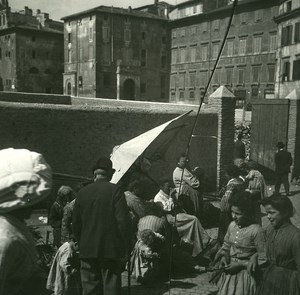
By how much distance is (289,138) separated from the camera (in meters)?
13.9

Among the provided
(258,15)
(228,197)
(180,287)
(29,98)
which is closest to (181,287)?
(180,287)

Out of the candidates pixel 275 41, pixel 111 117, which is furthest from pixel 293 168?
pixel 275 41

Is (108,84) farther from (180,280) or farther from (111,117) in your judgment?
(180,280)

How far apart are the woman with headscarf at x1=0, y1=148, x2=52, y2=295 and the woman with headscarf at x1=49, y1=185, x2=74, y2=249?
4.74m

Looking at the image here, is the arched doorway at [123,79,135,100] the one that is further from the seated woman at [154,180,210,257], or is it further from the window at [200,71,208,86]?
the seated woman at [154,180,210,257]

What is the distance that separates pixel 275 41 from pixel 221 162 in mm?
32162

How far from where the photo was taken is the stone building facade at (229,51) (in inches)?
1635

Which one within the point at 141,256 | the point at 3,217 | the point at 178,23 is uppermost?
the point at 178,23

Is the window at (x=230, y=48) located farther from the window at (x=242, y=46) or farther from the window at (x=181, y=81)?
the window at (x=181, y=81)

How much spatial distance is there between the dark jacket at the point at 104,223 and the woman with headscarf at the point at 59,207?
235 cm

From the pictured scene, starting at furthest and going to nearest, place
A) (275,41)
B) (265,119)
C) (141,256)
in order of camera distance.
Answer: (275,41)
(265,119)
(141,256)

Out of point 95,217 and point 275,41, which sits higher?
point 275,41

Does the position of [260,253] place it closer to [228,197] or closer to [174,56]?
[228,197]

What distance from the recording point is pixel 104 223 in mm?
4141
